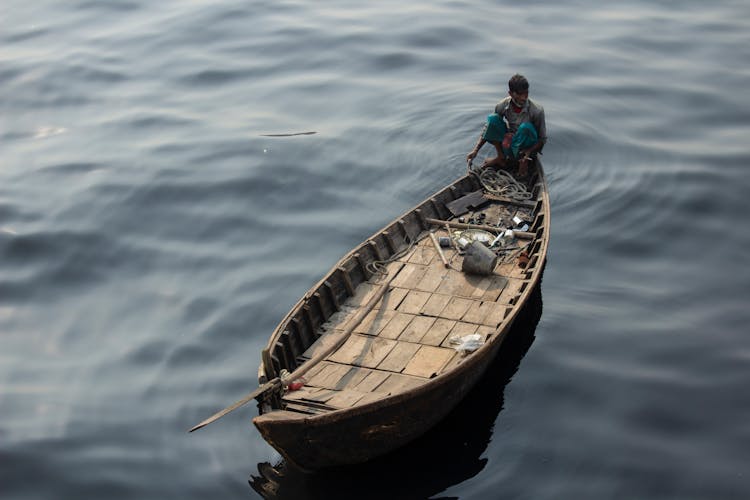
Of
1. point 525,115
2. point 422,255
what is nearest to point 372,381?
point 422,255

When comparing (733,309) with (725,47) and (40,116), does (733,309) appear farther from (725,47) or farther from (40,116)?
(40,116)

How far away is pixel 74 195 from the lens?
659 inches

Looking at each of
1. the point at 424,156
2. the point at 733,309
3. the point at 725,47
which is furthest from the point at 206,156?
the point at 725,47

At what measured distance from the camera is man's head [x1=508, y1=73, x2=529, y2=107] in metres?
13.7

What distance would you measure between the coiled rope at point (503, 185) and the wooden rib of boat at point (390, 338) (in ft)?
1.14

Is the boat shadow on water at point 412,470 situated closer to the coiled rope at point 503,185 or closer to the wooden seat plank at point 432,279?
the wooden seat plank at point 432,279

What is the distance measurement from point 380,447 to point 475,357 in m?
1.52

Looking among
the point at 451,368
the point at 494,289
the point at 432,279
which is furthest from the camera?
the point at 432,279

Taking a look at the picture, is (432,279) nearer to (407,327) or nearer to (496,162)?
(407,327)

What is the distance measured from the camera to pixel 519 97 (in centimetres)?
1388

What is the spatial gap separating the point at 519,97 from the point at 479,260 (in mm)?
3348

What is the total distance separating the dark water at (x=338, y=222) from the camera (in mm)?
10727

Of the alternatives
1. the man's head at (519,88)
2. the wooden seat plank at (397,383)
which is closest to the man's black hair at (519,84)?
the man's head at (519,88)

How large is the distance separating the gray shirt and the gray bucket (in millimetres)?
3016
